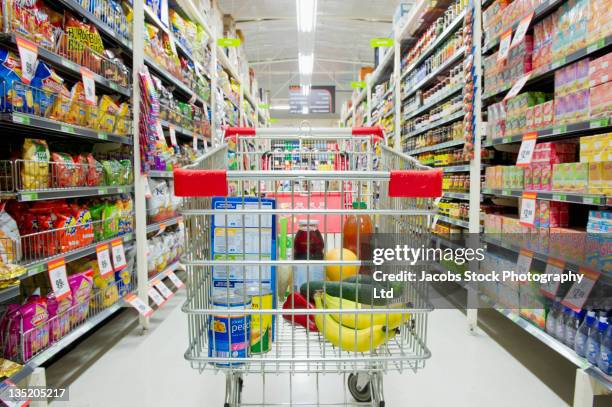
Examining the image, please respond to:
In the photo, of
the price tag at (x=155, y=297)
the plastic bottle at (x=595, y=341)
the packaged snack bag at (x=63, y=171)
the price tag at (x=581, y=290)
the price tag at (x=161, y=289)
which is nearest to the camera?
the plastic bottle at (x=595, y=341)

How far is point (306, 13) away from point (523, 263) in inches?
218

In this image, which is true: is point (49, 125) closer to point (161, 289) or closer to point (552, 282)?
point (161, 289)

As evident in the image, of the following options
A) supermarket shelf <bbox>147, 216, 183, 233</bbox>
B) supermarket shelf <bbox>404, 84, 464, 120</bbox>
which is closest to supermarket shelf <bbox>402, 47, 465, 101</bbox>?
supermarket shelf <bbox>404, 84, 464, 120</bbox>

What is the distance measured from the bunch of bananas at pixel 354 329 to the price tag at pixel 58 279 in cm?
136

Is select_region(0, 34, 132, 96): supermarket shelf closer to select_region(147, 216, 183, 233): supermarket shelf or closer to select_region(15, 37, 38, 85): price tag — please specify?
select_region(15, 37, 38, 85): price tag

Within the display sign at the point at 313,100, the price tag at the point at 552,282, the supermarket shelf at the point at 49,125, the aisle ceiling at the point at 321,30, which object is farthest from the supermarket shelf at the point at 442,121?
the display sign at the point at 313,100

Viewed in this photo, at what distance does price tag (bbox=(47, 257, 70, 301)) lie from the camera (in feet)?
5.86

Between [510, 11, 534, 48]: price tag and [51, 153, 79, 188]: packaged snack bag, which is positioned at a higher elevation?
[510, 11, 534, 48]: price tag

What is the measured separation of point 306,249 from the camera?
127 centimetres

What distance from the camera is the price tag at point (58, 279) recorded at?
1787 millimetres

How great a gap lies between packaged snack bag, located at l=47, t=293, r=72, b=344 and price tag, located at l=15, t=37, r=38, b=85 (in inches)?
40.1

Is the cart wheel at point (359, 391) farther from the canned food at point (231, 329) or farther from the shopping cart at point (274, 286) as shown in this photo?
the canned food at point (231, 329)

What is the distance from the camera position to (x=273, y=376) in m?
1.95

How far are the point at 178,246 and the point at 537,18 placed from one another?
3216mm
